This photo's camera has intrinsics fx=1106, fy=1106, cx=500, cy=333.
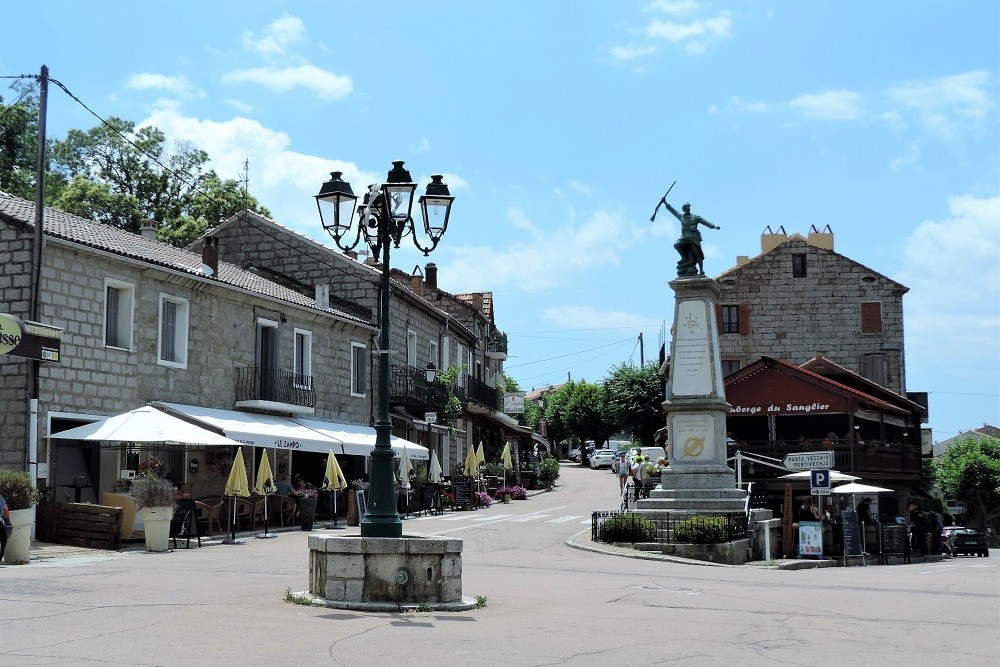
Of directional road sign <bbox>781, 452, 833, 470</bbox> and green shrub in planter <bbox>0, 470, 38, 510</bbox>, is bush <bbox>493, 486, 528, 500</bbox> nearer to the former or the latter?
directional road sign <bbox>781, 452, 833, 470</bbox>

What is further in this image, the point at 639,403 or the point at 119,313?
the point at 639,403

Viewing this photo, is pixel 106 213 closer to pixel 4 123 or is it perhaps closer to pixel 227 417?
pixel 4 123

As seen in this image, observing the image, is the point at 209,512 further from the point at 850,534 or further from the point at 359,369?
the point at 850,534

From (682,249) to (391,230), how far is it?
46.2 feet

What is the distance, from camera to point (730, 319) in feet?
159

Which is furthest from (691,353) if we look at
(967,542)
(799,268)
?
(799,268)

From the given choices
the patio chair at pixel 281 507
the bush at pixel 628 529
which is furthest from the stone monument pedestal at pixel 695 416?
the patio chair at pixel 281 507

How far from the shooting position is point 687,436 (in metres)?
24.0

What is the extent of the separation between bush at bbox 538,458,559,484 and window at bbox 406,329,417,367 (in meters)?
13.4

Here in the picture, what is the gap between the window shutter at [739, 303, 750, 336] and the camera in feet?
157

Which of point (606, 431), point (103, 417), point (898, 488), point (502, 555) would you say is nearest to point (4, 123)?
point (103, 417)

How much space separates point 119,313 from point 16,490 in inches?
288

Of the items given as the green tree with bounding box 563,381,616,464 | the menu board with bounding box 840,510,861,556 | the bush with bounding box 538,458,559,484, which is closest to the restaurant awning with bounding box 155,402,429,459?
the menu board with bounding box 840,510,861,556

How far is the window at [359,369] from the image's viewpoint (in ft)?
106
